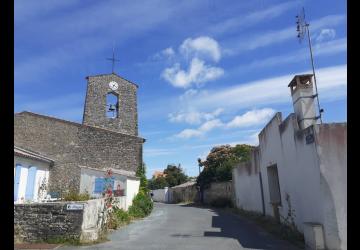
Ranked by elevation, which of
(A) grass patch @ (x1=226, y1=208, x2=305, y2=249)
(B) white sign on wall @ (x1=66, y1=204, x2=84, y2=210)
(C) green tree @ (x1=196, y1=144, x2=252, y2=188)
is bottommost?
(A) grass patch @ (x1=226, y1=208, x2=305, y2=249)

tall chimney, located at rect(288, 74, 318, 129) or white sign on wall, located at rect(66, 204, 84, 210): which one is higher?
tall chimney, located at rect(288, 74, 318, 129)

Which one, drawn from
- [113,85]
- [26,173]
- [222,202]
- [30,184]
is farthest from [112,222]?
[222,202]

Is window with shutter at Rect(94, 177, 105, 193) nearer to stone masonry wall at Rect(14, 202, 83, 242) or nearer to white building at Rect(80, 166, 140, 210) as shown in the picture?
white building at Rect(80, 166, 140, 210)

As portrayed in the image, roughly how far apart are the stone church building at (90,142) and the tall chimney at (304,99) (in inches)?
505

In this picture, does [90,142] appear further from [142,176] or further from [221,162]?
[221,162]

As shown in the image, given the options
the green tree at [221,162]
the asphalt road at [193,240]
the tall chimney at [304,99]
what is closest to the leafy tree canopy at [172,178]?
the green tree at [221,162]

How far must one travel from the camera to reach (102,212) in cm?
1348

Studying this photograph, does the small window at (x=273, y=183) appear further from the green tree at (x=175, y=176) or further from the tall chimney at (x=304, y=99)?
the green tree at (x=175, y=176)

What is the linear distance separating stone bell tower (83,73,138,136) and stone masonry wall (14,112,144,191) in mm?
2046

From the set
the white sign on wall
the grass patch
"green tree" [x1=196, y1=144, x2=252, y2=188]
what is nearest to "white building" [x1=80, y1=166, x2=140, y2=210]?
the grass patch

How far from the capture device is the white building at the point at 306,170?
8961mm

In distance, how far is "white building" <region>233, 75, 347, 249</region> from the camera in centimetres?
896

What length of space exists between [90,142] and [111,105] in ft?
13.8

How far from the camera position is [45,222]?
10.8 metres
